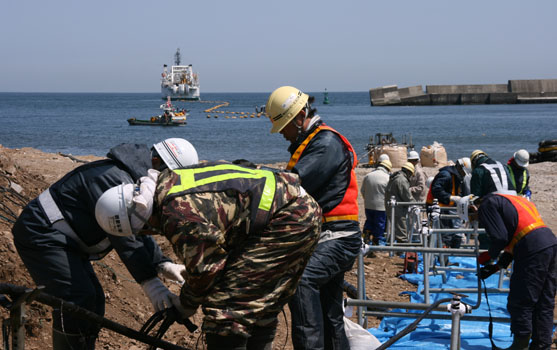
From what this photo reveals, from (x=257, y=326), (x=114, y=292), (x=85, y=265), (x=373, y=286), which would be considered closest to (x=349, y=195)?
(x=257, y=326)

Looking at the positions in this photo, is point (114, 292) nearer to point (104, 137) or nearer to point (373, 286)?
point (373, 286)

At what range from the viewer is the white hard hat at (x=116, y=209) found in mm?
2658

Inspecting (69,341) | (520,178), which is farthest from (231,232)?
(520,178)

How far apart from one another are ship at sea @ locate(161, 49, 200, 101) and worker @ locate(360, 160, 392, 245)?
414 feet

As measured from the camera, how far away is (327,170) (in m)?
4.04

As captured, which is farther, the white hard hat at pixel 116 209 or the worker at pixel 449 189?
the worker at pixel 449 189

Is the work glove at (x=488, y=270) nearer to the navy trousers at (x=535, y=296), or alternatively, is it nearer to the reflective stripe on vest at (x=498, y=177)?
the navy trousers at (x=535, y=296)

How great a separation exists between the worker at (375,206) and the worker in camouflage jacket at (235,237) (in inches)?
324

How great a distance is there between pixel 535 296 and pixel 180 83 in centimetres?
13599

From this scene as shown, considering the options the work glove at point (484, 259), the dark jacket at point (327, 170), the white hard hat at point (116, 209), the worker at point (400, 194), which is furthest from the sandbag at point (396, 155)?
the white hard hat at point (116, 209)

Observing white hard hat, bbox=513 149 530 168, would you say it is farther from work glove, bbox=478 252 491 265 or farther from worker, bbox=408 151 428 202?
work glove, bbox=478 252 491 265

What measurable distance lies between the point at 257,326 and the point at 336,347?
137cm

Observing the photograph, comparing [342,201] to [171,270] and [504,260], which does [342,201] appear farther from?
[504,260]

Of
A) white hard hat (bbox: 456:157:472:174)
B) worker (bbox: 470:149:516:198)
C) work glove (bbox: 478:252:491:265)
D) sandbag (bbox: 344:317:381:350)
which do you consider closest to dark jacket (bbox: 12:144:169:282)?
sandbag (bbox: 344:317:381:350)
